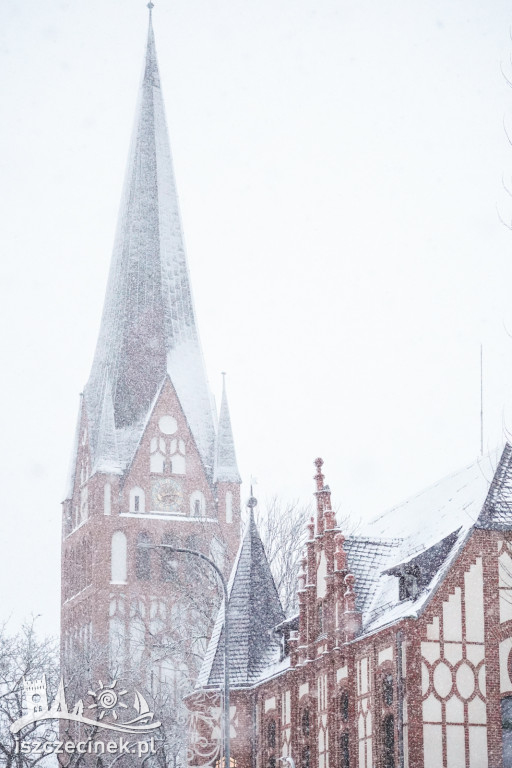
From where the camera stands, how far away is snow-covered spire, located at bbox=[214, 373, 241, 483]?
8881 centimetres

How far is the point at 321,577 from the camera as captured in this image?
44.4 meters

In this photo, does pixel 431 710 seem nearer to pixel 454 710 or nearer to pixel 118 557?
pixel 454 710

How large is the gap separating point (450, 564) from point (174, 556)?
151 feet

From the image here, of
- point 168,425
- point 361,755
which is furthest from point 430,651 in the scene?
point 168,425

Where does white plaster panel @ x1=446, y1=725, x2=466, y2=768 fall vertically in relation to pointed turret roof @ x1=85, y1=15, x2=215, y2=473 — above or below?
below

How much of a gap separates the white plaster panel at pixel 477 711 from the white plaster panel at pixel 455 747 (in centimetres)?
33

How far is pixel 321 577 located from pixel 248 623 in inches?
293

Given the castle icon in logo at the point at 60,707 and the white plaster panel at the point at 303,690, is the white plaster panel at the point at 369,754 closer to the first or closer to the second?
the white plaster panel at the point at 303,690

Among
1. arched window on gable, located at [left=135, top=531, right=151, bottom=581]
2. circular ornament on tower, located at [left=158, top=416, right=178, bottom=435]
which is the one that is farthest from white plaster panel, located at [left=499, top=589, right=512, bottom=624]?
circular ornament on tower, located at [left=158, top=416, right=178, bottom=435]

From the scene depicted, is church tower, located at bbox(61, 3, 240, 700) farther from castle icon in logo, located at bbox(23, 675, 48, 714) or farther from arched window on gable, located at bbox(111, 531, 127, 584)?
castle icon in logo, located at bbox(23, 675, 48, 714)

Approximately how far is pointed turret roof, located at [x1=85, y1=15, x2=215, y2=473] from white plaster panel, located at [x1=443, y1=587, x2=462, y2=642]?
5114 cm

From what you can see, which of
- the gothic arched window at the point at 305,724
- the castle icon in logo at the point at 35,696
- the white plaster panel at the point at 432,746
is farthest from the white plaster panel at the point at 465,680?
the castle icon in logo at the point at 35,696

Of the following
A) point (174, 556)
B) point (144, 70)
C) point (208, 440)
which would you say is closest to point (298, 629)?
point (174, 556)

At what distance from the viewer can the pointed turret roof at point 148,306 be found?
291ft
